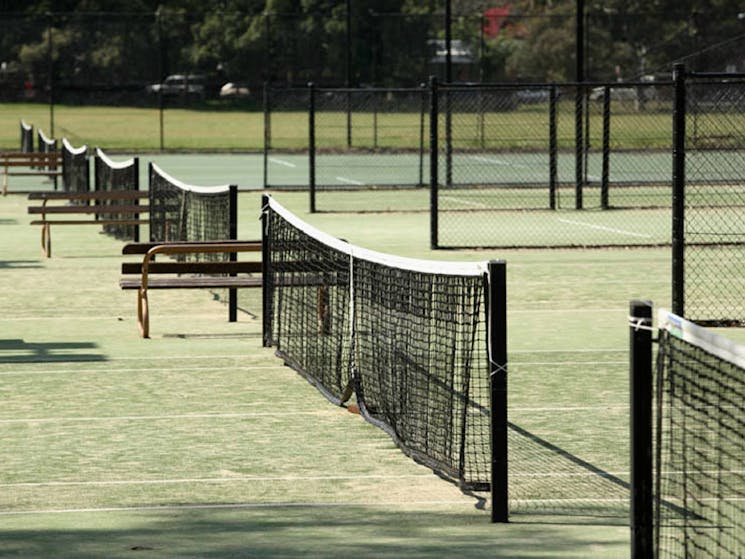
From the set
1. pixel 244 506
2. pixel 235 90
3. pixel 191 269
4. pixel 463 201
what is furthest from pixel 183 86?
pixel 244 506

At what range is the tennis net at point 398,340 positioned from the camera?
28.8 ft

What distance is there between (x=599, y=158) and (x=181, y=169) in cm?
1191

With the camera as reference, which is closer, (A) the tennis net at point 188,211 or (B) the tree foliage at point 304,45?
Result: (A) the tennis net at point 188,211

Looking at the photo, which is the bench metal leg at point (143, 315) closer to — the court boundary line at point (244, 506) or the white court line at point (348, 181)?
the court boundary line at point (244, 506)

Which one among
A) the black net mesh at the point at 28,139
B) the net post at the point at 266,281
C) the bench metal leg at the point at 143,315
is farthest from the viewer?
the black net mesh at the point at 28,139

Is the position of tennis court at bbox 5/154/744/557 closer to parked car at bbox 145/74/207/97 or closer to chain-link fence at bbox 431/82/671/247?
chain-link fence at bbox 431/82/671/247

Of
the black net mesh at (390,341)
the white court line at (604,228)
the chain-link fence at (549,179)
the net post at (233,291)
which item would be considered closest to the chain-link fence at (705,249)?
the chain-link fence at (549,179)

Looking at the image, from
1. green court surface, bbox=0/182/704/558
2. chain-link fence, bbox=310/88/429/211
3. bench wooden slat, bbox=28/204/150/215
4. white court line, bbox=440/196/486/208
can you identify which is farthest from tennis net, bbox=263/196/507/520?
white court line, bbox=440/196/486/208

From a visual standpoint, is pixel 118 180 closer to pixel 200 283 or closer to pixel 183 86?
pixel 200 283

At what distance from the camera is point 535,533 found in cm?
771

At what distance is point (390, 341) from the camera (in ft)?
35.0

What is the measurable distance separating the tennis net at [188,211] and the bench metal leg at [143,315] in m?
1.33

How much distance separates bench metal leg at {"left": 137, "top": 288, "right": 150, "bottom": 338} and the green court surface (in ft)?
0.49

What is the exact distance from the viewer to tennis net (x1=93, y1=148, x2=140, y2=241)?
23.3 m
